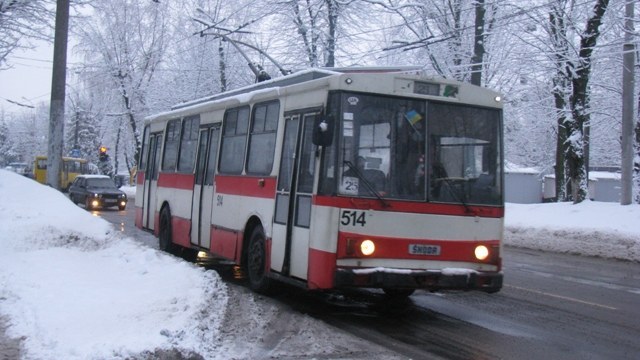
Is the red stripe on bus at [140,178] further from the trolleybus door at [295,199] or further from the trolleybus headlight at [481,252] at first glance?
the trolleybus headlight at [481,252]

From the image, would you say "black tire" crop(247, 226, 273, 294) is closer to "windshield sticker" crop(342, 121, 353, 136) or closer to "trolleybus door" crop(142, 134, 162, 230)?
"windshield sticker" crop(342, 121, 353, 136)

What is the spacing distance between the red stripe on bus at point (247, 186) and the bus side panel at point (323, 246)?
5.22 ft

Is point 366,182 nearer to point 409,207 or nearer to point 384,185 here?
point 384,185

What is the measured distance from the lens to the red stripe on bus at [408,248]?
8.47 meters

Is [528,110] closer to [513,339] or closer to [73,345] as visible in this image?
[513,339]

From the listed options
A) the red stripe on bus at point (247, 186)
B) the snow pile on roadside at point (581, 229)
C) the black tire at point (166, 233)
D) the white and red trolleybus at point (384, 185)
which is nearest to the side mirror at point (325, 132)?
the white and red trolleybus at point (384, 185)

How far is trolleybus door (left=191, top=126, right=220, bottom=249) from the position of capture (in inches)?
504

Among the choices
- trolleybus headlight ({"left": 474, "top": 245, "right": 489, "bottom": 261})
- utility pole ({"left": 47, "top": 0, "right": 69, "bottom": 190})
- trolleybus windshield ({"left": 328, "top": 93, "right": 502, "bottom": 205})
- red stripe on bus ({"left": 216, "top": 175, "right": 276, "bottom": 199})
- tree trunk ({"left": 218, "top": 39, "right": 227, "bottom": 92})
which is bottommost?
trolleybus headlight ({"left": 474, "top": 245, "right": 489, "bottom": 261})

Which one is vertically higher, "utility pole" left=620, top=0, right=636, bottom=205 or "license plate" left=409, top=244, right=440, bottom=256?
"utility pole" left=620, top=0, right=636, bottom=205

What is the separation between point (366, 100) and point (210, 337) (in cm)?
332

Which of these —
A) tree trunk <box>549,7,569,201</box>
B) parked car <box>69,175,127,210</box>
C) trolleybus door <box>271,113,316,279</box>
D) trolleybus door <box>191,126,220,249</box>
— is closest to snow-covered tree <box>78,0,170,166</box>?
parked car <box>69,175,127,210</box>

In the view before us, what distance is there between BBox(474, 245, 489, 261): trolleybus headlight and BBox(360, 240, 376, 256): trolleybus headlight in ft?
4.57

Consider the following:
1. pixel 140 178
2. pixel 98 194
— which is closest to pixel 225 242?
pixel 140 178

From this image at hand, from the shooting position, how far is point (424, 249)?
28.8ft
